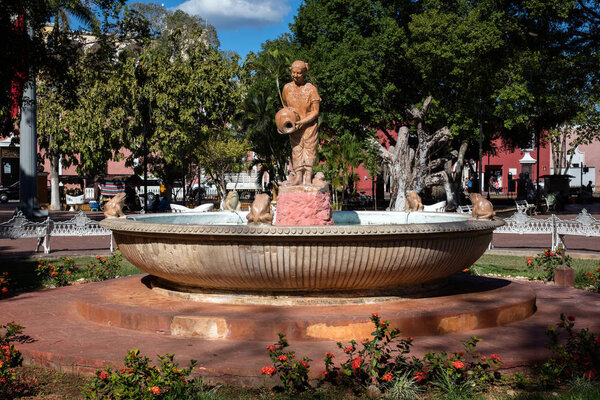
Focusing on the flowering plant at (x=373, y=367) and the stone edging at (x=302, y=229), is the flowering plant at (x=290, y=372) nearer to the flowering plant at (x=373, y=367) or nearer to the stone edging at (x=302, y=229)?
the flowering plant at (x=373, y=367)

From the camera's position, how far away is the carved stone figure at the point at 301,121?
816 centimetres

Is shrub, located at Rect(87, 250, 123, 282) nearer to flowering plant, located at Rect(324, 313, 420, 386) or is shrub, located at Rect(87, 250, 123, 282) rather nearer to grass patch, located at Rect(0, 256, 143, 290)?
grass patch, located at Rect(0, 256, 143, 290)

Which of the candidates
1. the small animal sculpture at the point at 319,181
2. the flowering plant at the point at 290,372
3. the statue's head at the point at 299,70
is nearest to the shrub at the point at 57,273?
the small animal sculpture at the point at 319,181

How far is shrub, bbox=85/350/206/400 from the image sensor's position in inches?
146

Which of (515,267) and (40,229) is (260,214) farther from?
(40,229)

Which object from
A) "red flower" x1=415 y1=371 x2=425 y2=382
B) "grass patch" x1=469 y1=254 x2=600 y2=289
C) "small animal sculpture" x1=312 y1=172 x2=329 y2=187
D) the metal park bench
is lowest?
"grass patch" x1=469 y1=254 x2=600 y2=289

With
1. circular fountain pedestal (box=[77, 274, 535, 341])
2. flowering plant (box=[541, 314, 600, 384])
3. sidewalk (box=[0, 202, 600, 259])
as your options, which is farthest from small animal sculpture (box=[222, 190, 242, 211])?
flowering plant (box=[541, 314, 600, 384])

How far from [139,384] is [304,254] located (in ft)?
7.21

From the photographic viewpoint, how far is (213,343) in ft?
17.3

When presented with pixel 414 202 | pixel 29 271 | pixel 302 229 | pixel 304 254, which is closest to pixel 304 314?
pixel 304 254

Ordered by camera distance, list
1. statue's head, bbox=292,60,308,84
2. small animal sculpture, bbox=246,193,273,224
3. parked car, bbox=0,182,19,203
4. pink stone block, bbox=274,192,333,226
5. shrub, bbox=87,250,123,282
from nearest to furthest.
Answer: small animal sculpture, bbox=246,193,273,224 → pink stone block, bbox=274,192,333,226 → statue's head, bbox=292,60,308,84 → shrub, bbox=87,250,123,282 → parked car, bbox=0,182,19,203

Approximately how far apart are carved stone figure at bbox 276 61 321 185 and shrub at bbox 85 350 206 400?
→ 14.9 ft

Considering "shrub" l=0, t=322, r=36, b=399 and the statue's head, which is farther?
the statue's head

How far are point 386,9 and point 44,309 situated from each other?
78.8 feet
